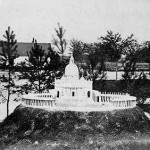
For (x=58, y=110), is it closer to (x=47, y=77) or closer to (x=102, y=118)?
(x=102, y=118)

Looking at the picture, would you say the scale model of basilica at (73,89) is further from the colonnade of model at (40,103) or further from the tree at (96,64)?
the tree at (96,64)

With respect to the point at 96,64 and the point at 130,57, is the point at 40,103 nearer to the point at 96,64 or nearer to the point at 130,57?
the point at 96,64

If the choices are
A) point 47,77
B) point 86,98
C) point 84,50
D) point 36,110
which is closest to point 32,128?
point 36,110

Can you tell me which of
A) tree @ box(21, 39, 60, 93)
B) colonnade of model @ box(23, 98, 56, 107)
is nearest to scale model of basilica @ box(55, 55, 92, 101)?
colonnade of model @ box(23, 98, 56, 107)

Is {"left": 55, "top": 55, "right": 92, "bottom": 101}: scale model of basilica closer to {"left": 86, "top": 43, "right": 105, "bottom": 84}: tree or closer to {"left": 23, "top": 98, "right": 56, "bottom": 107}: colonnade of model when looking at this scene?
{"left": 23, "top": 98, "right": 56, "bottom": 107}: colonnade of model

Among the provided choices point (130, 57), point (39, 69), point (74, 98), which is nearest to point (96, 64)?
point (130, 57)

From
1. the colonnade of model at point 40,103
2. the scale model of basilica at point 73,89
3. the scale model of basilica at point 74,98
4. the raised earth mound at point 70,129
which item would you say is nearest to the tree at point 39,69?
the scale model of basilica at point 74,98
